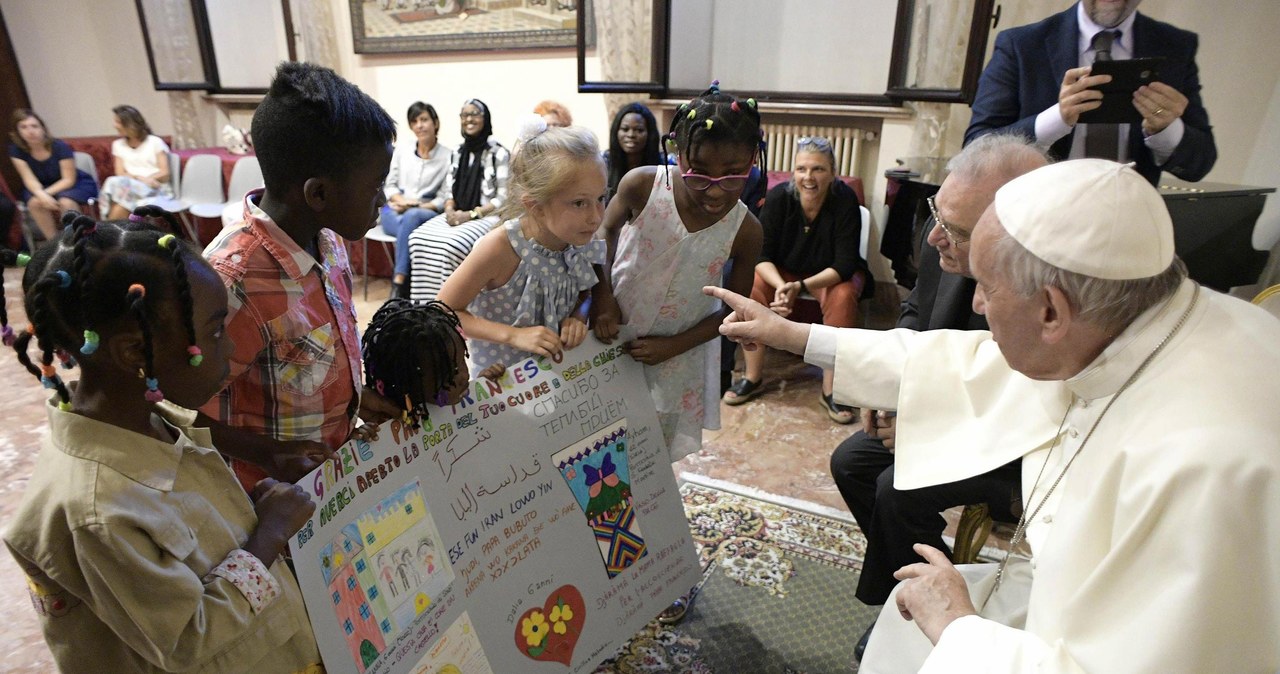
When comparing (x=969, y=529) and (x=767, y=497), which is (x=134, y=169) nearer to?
(x=767, y=497)

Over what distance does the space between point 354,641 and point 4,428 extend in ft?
11.5

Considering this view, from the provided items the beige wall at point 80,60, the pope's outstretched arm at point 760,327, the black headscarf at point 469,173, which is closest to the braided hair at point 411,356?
the pope's outstretched arm at point 760,327

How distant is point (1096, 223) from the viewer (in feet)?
3.75

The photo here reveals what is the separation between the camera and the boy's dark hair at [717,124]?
1.72 meters

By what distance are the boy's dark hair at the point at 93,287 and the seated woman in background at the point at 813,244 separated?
318cm

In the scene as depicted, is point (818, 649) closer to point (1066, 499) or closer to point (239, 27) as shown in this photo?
point (1066, 499)

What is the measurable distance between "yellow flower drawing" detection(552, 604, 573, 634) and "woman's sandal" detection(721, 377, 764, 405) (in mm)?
2253

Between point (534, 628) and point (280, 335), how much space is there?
0.88 meters

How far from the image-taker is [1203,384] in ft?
3.74

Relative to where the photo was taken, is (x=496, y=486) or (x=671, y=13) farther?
(x=671, y=13)

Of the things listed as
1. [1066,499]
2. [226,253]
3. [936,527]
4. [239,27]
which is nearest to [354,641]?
[226,253]

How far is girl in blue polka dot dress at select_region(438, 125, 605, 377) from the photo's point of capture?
5.51ft

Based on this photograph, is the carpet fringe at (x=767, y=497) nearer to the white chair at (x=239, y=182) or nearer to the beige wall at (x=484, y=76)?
the beige wall at (x=484, y=76)

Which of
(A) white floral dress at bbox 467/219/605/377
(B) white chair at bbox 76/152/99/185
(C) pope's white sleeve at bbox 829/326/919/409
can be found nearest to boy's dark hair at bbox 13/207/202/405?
(A) white floral dress at bbox 467/219/605/377
